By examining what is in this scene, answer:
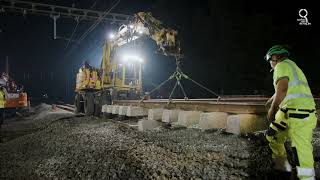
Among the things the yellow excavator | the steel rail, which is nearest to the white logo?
the yellow excavator

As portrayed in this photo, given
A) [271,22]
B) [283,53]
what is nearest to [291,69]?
[283,53]

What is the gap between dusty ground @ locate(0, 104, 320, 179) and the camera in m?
3.70

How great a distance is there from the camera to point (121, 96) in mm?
12383

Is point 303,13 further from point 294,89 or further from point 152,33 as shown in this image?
point 294,89

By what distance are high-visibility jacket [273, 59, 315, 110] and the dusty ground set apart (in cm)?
101

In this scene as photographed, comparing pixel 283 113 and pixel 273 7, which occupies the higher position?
pixel 273 7

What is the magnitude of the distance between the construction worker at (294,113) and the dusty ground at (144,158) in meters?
0.60

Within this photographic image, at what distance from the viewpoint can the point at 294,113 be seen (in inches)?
123

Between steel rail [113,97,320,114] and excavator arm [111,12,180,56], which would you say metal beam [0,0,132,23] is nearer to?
excavator arm [111,12,180,56]

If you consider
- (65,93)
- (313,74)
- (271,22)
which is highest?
(271,22)

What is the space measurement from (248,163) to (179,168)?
94 cm

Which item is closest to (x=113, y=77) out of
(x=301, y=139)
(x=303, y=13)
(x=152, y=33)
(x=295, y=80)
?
(x=152, y=33)

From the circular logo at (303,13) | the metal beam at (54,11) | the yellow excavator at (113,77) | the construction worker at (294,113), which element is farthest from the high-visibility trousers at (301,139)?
the circular logo at (303,13)

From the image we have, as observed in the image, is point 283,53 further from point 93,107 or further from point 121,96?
point 93,107
